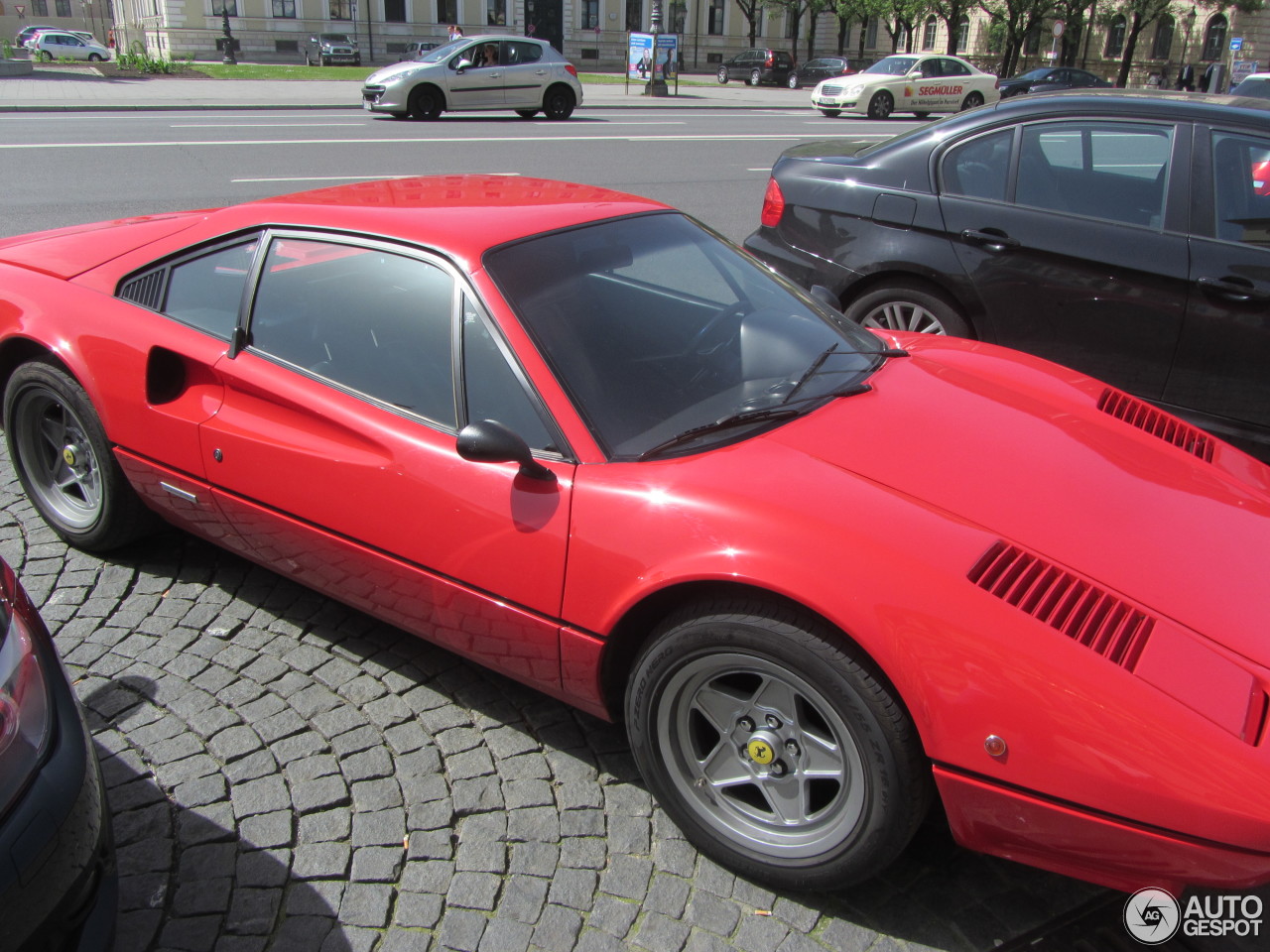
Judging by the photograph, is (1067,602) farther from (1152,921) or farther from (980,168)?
(980,168)

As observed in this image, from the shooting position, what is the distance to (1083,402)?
3002 millimetres

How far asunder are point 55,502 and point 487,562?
7.07 feet

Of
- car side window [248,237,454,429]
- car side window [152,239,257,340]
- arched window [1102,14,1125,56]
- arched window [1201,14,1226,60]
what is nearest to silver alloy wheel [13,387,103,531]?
car side window [152,239,257,340]

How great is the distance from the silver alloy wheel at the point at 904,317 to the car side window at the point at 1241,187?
1.19 m

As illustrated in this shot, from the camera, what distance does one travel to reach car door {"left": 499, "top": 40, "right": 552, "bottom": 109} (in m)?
20.6

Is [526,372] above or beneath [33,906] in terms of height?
above

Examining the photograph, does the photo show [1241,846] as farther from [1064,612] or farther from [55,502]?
[55,502]

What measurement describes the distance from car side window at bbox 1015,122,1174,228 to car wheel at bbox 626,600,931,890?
10.3 feet

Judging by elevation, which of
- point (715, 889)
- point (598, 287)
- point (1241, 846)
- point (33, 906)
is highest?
point (598, 287)

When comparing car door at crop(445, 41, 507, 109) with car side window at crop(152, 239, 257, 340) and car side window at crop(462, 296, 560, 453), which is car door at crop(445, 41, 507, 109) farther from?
car side window at crop(462, 296, 560, 453)

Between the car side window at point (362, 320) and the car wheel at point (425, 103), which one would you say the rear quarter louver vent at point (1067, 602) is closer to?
the car side window at point (362, 320)

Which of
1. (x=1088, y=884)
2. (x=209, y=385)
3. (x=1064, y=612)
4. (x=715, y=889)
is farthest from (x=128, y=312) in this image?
(x=1088, y=884)

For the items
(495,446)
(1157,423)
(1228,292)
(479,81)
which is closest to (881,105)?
(479,81)

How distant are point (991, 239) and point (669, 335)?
2.39 meters
